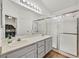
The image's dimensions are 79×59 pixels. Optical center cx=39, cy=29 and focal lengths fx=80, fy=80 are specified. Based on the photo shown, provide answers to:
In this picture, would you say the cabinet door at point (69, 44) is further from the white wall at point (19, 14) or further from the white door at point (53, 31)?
the white wall at point (19, 14)

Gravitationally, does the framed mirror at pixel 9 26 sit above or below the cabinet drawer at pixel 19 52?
above

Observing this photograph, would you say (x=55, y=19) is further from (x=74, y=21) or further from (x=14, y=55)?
(x=14, y=55)

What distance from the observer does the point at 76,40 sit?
2721 mm

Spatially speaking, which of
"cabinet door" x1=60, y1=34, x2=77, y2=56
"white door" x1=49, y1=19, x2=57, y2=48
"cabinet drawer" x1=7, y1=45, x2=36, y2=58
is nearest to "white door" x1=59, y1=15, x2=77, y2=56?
"cabinet door" x1=60, y1=34, x2=77, y2=56

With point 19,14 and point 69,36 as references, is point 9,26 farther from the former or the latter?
point 69,36

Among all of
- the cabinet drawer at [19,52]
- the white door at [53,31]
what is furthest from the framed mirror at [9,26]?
the white door at [53,31]

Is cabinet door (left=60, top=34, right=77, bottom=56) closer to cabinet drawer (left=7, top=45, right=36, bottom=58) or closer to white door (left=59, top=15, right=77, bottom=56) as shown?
white door (left=59, top=15, right=77, bottom=56)

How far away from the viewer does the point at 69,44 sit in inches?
119

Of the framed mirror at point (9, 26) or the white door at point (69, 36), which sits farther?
the white door at point (69, 36)

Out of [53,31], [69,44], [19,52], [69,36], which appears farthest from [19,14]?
[53,31]

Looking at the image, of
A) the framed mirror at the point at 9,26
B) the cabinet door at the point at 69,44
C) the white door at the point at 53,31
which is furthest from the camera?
the white door at the point at 53,31

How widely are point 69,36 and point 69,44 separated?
304mm

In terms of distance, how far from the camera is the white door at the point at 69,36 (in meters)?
2.81

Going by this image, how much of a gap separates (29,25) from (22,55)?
45.2 inches
